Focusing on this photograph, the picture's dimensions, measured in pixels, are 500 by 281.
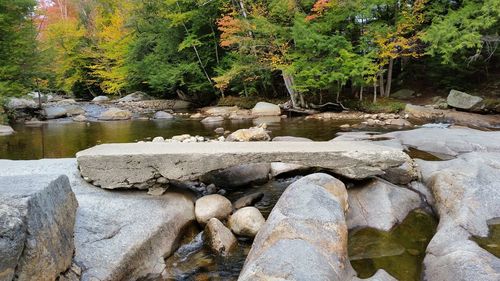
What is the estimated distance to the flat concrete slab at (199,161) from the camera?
15.0 ft

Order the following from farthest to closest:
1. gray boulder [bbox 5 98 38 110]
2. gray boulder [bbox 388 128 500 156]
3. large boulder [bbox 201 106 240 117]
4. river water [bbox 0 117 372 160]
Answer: large boulder [bbox 201 106 240 117] → gray boulder [bbox 5 98 38 110] → river water [bbox 0 117 372 160] → gray boulder [bbox 388 128 500 156]

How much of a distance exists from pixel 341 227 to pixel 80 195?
9.88ft

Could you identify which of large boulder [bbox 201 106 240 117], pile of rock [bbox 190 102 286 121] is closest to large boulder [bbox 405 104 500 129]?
pile of rock [bbox 190 102 286 121]

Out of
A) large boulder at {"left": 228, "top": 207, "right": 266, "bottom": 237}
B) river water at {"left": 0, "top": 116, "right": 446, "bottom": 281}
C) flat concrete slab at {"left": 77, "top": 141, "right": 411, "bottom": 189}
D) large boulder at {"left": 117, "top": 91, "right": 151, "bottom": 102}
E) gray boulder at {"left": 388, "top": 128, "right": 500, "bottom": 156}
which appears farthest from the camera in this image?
large boulder at {"left": 117, "top": 91, "right": 151, "bottom": 102}

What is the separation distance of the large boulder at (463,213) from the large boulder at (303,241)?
33.3 inches

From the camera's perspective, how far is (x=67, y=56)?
2909cm

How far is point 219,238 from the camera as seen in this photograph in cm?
421

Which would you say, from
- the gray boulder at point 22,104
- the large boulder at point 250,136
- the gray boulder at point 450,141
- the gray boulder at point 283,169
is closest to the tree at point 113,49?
the gray boulder at point 22,104

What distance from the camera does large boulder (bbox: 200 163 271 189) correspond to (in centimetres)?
606

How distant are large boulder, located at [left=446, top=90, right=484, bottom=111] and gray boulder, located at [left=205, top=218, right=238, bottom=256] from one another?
13232 mm

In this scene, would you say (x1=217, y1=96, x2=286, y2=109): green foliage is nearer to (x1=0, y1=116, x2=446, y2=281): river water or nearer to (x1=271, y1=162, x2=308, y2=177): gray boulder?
(x1=0, y1=116, x2=446, y2=281): river water

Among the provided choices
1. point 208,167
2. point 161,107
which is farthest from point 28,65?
point 208,167

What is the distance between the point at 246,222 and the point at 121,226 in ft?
4.70

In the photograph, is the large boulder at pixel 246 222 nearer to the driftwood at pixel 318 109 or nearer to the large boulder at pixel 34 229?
the large boulder at pixel 34 229
